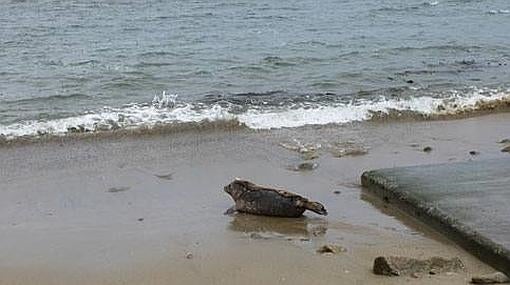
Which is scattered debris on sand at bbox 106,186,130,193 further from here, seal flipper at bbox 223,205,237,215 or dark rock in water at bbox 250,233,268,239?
dark rock in water at bbox 250,233,268,239

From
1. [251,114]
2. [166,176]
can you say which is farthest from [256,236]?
[251,114]

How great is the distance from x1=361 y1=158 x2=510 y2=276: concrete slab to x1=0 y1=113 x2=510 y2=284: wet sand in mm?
96

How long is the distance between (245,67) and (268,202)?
7.57 metres

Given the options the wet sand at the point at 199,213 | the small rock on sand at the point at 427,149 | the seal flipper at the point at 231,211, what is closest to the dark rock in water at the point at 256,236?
the wet sand at the point at 199,213

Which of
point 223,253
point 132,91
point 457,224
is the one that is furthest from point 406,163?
point 132,91

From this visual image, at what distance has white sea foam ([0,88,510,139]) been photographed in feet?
29.0

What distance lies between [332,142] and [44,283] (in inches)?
165

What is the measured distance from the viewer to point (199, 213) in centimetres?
554

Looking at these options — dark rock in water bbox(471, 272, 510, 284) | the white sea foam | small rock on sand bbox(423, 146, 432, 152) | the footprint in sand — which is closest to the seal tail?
dark rock in water bbox(471, 272, 510, 284)

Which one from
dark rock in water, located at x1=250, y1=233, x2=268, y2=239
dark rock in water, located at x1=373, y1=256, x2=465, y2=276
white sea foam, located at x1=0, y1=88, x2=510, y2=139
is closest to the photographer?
dark rock in water, located at x1=373, y1=256, x2=465, y2=276

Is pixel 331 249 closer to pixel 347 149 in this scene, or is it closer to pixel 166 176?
pixel 166 176

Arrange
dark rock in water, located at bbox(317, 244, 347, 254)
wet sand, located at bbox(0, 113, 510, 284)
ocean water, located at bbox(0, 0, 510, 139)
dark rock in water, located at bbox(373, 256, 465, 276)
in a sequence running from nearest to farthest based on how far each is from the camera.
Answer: dark rock in water, located at bbox(373, 256, 465, 276) < wet sand, located at bbox(0, 113, 510, 284) < dark rock in water, located at bbox(317, 244, 347, 254) < ocean water, located at bbox(0, 0, 510, 139)

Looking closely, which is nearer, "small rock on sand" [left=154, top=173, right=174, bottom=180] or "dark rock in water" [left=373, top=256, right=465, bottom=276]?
"dark rock in water" [left=373, top=256, right=465, bottom=276]

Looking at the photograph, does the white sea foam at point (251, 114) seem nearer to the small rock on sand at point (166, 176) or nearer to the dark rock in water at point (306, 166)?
the dark rock in water at point (306, 166)
